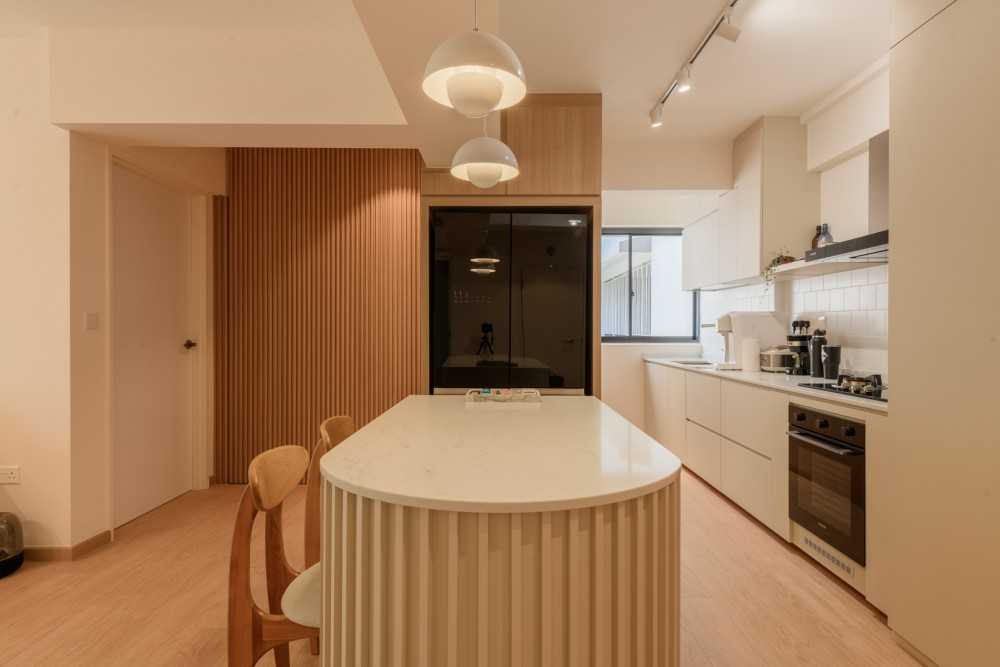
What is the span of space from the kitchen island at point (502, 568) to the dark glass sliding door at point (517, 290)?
1893mm

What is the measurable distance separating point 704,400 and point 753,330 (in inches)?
28.6

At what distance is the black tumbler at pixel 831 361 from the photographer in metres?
3.06

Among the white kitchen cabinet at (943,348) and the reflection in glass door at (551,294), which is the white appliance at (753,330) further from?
the white kitchen cabinet at (943,348)

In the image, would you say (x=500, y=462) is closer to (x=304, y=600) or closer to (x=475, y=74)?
(x=304, y=600)

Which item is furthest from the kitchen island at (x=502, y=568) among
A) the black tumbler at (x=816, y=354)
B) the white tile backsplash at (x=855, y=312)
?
the black tumbler at (x=816, y=354)

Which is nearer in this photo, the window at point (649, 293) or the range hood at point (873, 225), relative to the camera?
the range hood at point (873, 225)

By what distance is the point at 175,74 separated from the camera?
2.59 meters

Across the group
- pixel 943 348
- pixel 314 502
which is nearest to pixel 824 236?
pixel 943 348

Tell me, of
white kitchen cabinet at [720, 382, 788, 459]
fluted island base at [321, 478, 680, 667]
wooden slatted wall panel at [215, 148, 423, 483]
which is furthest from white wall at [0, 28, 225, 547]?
white kitchen cabinet at [720, 382, 788, 459]

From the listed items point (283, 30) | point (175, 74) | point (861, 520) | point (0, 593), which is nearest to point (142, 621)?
point (0, 593)

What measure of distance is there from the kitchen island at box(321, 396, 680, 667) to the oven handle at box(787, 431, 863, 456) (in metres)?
1.66

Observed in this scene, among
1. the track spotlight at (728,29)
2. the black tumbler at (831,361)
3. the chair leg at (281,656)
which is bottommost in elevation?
the chair leg at (281,656)

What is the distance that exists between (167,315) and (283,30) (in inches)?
88.6

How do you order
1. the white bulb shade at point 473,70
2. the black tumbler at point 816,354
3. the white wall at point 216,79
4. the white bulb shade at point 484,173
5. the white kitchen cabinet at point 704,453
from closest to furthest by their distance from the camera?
the white bulb shade at point 473,70
the white bulb shade at point 484,173
the white wall at point 216,79
the black tumbler at point 816,354
the white kitchen cabinet at point 704,453
